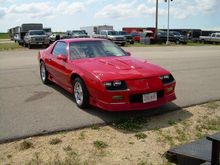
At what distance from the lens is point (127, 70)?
6.28 metres

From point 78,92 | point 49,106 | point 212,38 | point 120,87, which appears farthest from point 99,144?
point 212,38

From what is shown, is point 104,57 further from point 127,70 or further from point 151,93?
point 151,93

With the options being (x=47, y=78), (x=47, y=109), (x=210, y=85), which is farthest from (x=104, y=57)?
(x=210, y=85)

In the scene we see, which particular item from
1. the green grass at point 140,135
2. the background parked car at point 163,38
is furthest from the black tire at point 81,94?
the background parked car at point 163,38

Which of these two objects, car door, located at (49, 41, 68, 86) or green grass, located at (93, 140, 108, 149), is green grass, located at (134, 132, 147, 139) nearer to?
green grass, located at (93, 140, 108, 149)

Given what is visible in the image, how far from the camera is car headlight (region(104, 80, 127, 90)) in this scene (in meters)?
5.83

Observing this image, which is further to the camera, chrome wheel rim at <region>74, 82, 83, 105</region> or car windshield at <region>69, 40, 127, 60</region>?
car windshield at <region>69, 40, 127, 60</region>

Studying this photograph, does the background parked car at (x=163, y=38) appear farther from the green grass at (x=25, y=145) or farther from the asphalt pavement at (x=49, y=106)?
the green grass at (x=25, y=145)

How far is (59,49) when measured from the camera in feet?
26.9

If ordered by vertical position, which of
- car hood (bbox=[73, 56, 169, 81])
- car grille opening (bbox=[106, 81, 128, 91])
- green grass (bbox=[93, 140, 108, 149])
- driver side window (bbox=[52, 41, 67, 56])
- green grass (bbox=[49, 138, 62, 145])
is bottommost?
green grass (bbox=[93, 140, 108, 149])

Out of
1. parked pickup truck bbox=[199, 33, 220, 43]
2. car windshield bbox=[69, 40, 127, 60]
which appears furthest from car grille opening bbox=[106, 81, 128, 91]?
parked pickup truck bbox=[199, 33, 220, 43]

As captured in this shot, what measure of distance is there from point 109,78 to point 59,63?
2.17m

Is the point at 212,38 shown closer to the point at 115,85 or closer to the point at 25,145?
the point at 115,85

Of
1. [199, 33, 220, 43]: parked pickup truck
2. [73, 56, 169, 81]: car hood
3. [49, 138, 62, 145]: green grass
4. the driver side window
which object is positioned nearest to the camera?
[49, 138, 62, 145]: green grass
